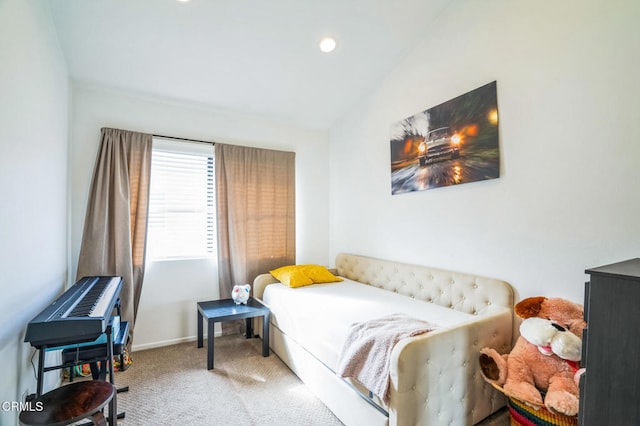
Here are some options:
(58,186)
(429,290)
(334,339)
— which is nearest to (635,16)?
(429,290)

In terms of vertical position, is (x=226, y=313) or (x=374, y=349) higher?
(x=374, y=349)

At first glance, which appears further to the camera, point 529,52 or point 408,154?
point 408,154

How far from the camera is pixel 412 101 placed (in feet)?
9.56

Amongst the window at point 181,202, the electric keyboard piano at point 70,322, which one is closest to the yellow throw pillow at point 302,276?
the window at point 181,202

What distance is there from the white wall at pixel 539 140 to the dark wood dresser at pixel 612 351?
0.84 m

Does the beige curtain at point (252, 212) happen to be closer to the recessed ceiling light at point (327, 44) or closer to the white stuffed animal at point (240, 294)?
the white stuffed animal at point (240, 294)

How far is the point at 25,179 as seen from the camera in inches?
63.9

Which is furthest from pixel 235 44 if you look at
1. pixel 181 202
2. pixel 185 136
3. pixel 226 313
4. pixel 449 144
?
pixel 226 313

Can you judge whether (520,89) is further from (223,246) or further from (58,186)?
(58,186)

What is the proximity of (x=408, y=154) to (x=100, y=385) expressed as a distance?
2.80 meters

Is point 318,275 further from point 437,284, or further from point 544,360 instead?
point 544,360

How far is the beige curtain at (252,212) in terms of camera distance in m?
3.34

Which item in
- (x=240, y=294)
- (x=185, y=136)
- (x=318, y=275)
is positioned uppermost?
(x=185, y=136)

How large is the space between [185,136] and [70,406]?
8.33ft
